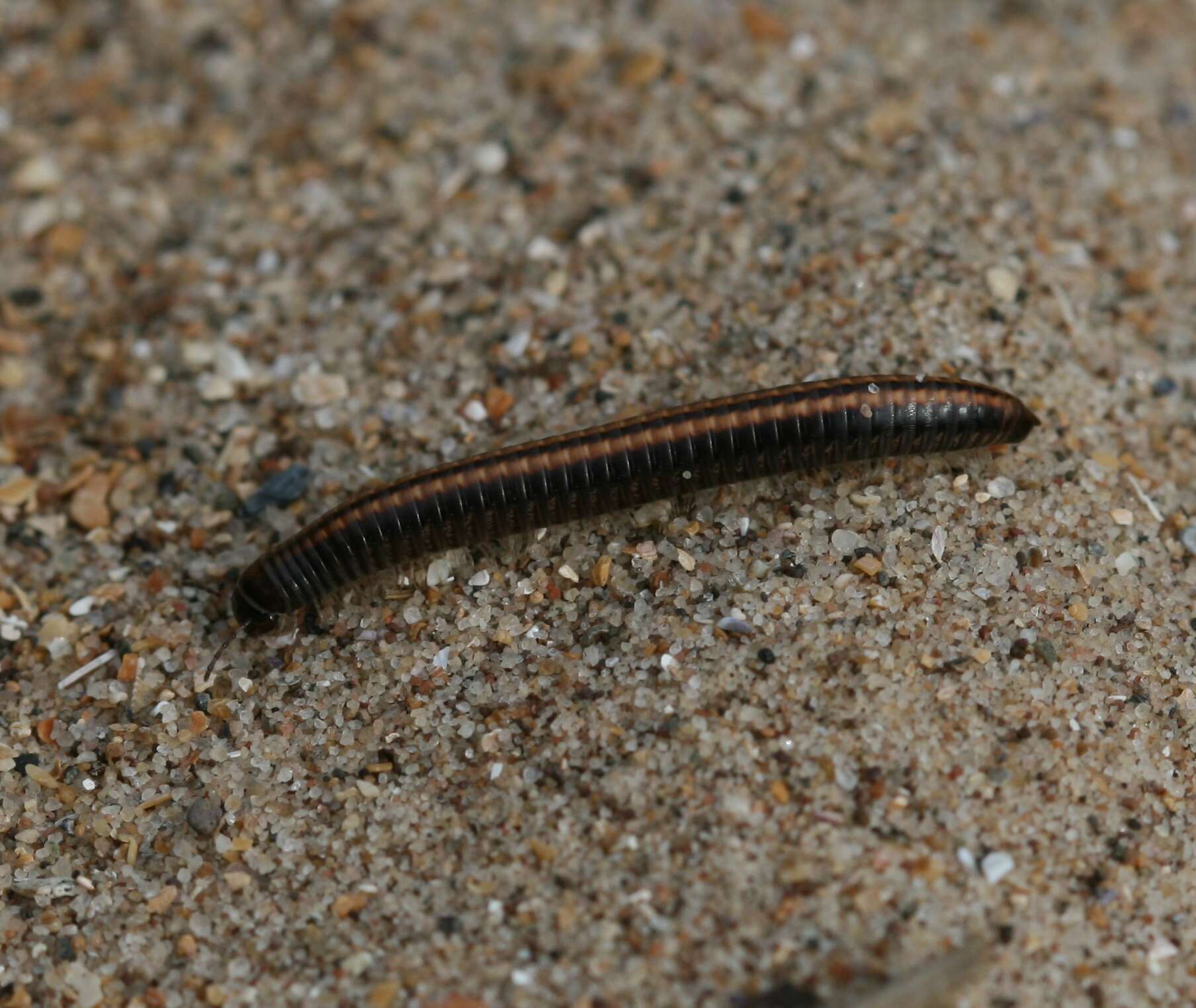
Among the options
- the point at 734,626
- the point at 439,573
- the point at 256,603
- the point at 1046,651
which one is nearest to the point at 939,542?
the point at 1046,651

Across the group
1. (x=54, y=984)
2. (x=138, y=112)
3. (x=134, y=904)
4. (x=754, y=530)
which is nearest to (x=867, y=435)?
(x=754, y=530)

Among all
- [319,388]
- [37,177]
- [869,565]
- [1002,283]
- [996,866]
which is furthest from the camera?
[37,177]

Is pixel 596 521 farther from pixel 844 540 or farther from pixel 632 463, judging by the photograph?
pixel 844 540

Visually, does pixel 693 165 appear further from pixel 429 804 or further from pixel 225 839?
pixel 225 839

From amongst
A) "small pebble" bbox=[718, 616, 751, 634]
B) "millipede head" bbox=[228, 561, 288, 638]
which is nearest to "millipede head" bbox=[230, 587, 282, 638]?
"millipede head" bbox=[228, 561, 288, 638]

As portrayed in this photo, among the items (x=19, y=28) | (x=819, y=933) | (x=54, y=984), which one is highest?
(x=19, y=28)

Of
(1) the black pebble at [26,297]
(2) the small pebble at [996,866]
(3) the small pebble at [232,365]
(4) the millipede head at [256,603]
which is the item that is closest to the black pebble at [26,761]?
(4) the millipede head at [256,603]
